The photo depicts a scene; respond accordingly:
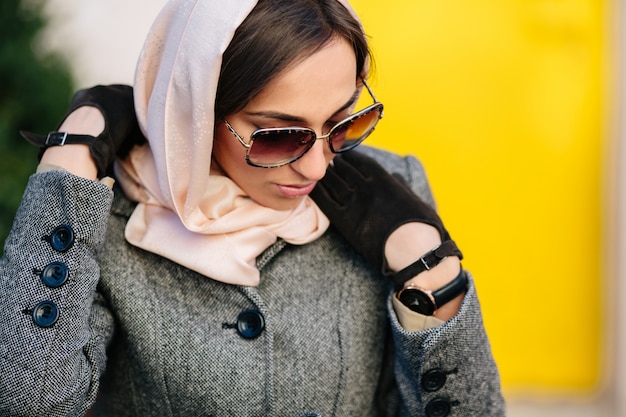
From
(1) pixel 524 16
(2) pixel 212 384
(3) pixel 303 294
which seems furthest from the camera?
(1) pixel 524 16

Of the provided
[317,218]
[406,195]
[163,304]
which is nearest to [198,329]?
[163,304]

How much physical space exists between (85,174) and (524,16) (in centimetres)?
309

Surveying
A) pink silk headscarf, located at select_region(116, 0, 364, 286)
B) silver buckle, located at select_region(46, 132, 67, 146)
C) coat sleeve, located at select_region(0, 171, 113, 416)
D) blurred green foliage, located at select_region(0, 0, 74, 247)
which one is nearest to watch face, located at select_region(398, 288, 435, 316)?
pink silk headscarf, located at select_region(116, 0, 364, 286)

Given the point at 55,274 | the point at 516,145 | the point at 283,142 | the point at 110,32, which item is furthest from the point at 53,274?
the point at 516,145

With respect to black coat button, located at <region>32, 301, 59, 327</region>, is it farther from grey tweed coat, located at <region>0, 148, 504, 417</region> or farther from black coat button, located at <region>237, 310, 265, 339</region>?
black coat button, located at <region>237, 310, 265, 339</region>

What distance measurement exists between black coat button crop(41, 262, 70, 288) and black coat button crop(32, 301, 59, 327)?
→ 0.13 ft

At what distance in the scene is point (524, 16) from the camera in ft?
13.8

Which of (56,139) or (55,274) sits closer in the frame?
(55,274)

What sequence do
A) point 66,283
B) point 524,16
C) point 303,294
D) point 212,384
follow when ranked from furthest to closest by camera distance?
point 524,16, point 303,294, point 212,384, point 66,283

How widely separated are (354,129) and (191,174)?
0.39 m

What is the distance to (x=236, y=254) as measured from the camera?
6.06ft

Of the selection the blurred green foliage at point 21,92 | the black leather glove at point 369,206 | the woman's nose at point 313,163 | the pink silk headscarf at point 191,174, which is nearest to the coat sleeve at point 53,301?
the pink silk headscarf at point 191,174

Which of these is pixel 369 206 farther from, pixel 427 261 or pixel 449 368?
pixel 449 368

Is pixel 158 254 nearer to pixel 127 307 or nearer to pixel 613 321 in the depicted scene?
pixel 127 307
